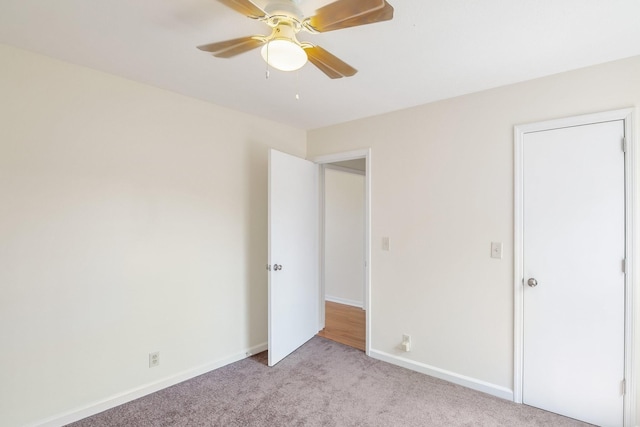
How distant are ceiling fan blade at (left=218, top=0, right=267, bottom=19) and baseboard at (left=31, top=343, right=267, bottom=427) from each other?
2.61 meters

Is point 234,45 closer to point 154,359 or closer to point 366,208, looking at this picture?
point 366,208

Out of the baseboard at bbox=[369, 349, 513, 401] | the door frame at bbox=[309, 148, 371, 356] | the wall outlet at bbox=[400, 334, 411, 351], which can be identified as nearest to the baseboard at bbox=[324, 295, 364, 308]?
the door frame at bbox=[309, 148, 371, 356]

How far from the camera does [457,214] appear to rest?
2.55 m

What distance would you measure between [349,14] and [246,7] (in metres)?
0.40

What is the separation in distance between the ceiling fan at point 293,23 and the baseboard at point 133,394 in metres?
2.43

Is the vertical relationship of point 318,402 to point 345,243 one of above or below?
below

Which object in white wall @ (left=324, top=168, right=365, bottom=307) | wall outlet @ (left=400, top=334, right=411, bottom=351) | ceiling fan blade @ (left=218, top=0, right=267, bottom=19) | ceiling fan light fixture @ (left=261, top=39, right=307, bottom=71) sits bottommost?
wall outlet @ (left=400, top=334, right=411, bottom=351)

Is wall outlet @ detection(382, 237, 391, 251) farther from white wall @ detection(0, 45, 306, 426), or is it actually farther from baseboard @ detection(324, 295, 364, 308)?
baseboard @ detection(324, 295, 364, 308)

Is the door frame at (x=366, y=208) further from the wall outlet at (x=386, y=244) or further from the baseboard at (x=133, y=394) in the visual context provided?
the baseboard at (x=133, y=394)

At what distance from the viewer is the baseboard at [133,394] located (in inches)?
77.6

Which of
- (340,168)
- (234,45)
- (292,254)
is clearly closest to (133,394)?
A: (292,254)

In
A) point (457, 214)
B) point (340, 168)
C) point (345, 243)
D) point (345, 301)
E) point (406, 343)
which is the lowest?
point (345, 301)

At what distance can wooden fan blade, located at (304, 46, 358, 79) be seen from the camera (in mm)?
1484

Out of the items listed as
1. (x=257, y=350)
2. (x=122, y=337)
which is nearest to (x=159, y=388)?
(x=122, y=337)
